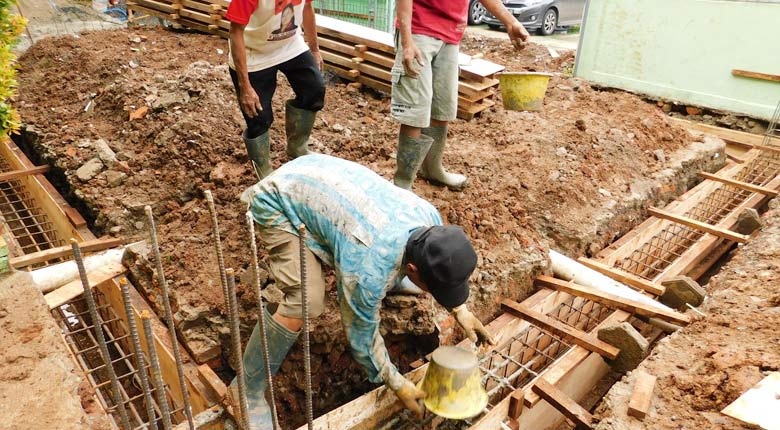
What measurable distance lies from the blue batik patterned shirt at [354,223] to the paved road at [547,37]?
9533mm

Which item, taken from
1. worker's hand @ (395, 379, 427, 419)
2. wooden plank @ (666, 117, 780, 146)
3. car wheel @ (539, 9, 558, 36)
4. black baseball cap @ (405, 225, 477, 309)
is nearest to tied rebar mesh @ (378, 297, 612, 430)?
worker's hand @ (395, 379, 427, 419)

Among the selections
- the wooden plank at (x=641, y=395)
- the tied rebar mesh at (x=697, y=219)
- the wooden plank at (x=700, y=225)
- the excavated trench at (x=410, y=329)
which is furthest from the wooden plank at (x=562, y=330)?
the wooden plank at (x=700, y=225)

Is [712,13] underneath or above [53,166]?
above

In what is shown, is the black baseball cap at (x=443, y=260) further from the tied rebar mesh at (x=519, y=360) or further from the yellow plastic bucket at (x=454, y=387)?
the tied rebar mesh at (x=519, y=360)

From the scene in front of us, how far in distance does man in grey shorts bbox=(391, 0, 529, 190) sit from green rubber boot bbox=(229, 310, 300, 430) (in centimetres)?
145

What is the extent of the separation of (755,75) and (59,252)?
7.15 metres

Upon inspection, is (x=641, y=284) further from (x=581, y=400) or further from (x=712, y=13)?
(x=712, y=13)

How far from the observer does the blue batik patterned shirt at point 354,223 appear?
2.04m

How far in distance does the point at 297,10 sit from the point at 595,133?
3097 millimetres

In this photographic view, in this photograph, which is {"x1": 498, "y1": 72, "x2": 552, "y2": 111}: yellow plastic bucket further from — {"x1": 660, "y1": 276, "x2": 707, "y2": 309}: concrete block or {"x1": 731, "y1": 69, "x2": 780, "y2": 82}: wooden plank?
{"x1": 731, "y1": 69, "x2": 780, "y2": 82}: wooden plank

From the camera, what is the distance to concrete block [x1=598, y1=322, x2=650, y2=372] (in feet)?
9.28

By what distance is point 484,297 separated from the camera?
10.4ft

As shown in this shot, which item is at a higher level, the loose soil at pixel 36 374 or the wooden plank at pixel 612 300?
the loose soil at pixel 36 374

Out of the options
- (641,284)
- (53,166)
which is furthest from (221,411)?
(53,166)
